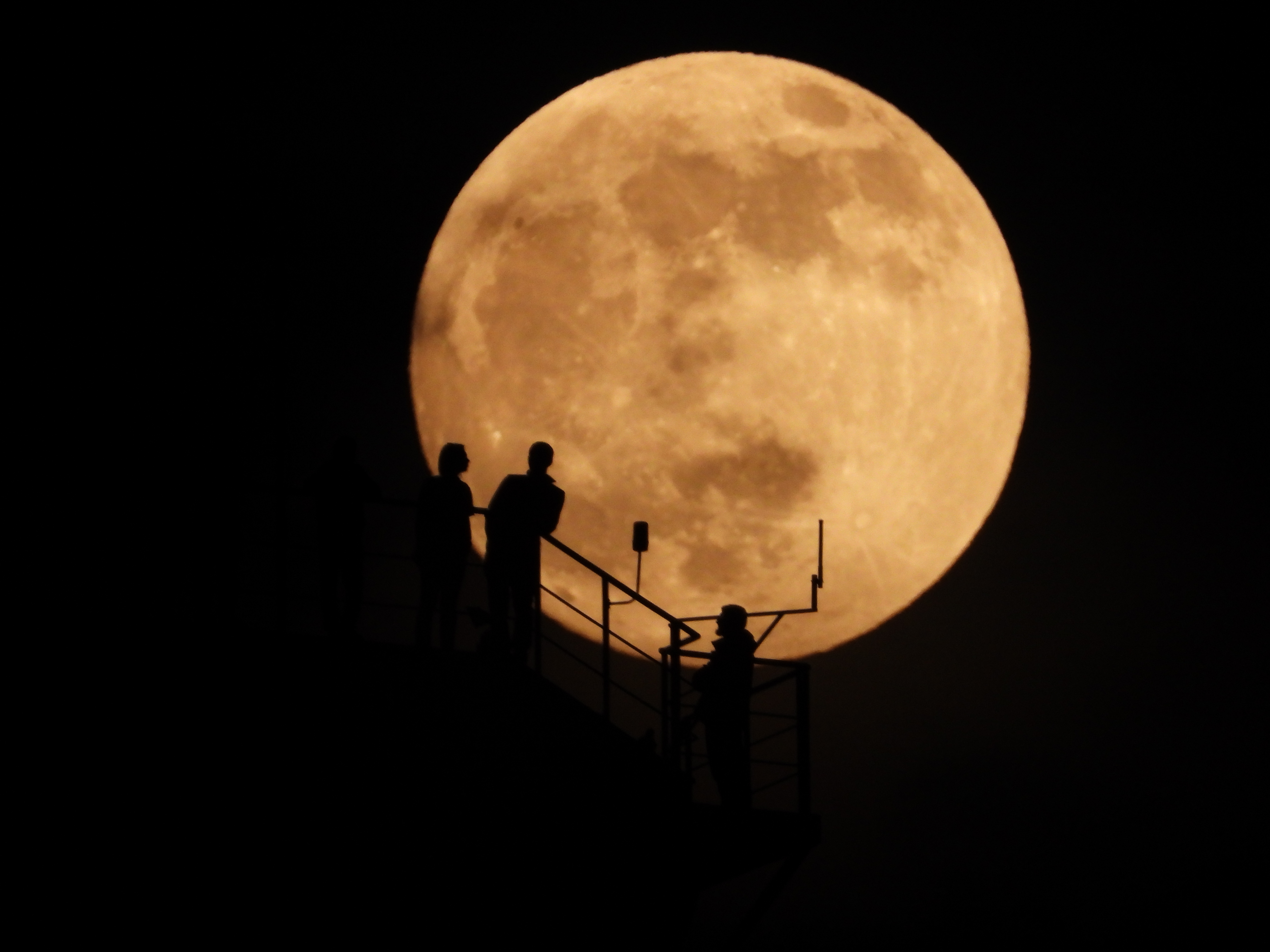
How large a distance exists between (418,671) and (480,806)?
3.06 feet

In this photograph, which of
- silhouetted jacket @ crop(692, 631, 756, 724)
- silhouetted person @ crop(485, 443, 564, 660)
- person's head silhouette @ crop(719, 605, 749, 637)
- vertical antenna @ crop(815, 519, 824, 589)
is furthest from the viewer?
vertical antenna @ crop(815, 519, 824, 589)

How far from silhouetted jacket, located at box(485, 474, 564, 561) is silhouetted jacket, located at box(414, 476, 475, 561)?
0.61ft

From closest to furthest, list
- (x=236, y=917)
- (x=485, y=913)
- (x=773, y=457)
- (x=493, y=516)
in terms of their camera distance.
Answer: (x=236, y=917) → (x=485, y=913) → (x=493, y=516) → (x=773, y=457)

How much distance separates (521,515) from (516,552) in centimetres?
25

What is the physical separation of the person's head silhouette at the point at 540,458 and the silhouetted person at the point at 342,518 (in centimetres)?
107

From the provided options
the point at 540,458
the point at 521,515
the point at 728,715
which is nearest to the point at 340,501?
the point at 521,515

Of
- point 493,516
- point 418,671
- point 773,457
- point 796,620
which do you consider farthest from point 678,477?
point 418,671

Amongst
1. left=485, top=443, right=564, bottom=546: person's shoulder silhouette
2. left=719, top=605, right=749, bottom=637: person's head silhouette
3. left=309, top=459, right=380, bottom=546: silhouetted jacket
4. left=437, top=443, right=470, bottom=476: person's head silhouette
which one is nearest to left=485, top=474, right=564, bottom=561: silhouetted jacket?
left=485, top=443, right=564, bottom=546: person's shoulder silhouette

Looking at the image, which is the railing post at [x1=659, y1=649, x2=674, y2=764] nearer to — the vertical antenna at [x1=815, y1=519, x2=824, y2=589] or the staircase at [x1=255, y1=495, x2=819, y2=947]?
the staircase at [x1=255, y1=495, x2=819, y2=947]

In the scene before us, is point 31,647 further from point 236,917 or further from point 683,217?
point 683,217

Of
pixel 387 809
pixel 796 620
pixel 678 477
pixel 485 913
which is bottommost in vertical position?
pixel 485 913

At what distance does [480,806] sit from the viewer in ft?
27.8

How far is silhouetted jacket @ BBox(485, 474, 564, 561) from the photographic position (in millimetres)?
9352

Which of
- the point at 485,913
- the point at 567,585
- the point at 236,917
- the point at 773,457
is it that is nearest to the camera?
the point at 236,917
